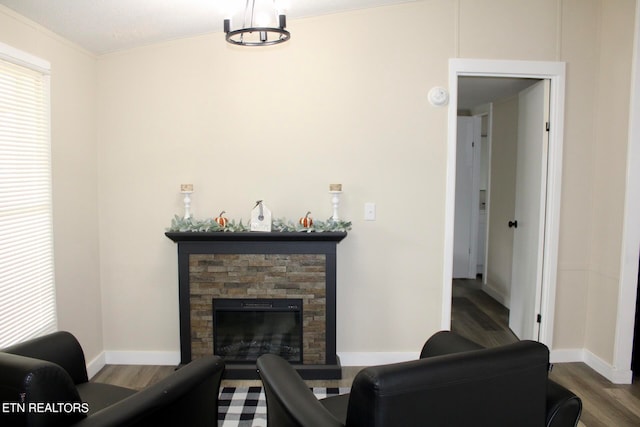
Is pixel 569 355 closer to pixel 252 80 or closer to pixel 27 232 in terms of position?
pixel 252 80

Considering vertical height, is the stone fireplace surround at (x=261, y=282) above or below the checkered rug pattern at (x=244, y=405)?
above

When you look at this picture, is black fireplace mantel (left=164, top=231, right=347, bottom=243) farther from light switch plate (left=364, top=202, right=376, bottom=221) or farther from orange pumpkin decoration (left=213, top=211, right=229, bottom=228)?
light switch plate (left=364, top=202, right=376, bottom=221)

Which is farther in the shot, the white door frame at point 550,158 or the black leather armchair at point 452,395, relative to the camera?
the white door frame at point 550,158

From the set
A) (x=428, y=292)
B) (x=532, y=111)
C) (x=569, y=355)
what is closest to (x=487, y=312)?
(x=569, y=355)

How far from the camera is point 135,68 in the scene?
10.5 ft

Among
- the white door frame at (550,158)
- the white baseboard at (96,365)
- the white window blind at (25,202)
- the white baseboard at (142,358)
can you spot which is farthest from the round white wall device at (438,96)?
the white baseboard at (96,365)

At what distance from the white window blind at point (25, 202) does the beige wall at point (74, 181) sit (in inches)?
3.3

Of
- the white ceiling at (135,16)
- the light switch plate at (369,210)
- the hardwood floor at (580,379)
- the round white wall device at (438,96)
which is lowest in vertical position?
the hardwood floor at (580,379)

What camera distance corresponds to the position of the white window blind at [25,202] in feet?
7.54

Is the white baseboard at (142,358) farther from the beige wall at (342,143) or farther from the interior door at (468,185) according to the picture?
the interior door at (468,185)

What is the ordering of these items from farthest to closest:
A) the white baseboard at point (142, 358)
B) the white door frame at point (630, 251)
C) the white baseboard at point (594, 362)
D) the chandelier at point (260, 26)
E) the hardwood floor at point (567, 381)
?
the white baseboard at point (142, 358) < the white baseboard at point (594, 362) < the white door frame at point (630, 251) < the hardwood floor at point (567, 381) < the chandelier at point (260, 26)

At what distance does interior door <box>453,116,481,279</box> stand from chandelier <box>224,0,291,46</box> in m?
3.60

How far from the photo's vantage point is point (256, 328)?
324 cm

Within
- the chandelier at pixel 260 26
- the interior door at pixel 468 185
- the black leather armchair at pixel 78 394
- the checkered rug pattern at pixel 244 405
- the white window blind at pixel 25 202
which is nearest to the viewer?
the black leather armchair at pixel 78 394
